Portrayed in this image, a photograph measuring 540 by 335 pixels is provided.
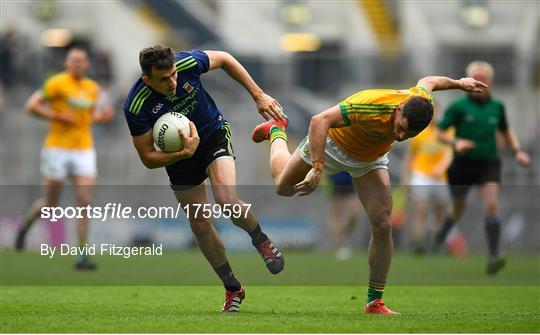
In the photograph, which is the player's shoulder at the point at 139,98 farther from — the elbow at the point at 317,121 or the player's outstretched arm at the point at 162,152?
the elbow at the point at 317,121

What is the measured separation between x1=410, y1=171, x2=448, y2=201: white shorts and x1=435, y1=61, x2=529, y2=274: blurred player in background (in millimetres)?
4454

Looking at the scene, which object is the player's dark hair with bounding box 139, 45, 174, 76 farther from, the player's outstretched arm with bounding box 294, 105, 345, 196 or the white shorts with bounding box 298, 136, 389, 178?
the white shorts with bounding box 298, 136, 389, 178

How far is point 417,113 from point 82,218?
780 cm

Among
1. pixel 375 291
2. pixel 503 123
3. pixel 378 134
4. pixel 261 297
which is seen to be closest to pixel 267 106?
pixel 378 134

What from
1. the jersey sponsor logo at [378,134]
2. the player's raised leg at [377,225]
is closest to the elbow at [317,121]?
the jersey sponsor logo at [378,134]

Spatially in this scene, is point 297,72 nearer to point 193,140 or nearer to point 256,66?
point 256,66

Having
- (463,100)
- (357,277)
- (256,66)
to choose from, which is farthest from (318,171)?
(256,66)

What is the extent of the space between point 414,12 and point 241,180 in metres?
8.41

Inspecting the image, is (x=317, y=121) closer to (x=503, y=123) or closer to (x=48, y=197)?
(x=503, y=123)

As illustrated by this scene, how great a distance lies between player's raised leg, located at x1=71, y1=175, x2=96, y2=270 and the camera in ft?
51.6

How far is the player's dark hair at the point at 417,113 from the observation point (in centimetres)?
938

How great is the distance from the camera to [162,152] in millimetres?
10164

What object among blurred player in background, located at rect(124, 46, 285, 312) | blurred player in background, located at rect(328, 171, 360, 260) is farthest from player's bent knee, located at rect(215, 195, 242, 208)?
blurred player in background, located at rect(328, 171, 360, 260)

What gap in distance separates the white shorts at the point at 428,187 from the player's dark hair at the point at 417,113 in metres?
12.2
